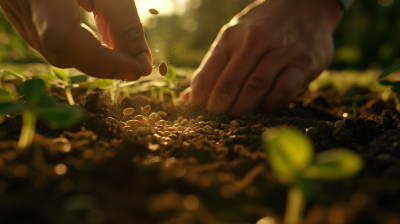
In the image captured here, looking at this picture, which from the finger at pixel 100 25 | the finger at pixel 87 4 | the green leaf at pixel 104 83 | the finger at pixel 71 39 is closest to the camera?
the finger at pixel 71 39

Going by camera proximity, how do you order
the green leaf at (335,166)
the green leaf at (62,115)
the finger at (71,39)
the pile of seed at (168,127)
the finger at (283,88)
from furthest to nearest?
the finger at (283,88), the pile of seed at (168,127), the finger at (71,39), the green leaf at (62,115), the green leaf at (335,166)

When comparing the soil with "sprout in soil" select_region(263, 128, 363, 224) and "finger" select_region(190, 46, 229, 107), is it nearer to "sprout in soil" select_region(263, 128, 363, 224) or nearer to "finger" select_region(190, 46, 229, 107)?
"sprout in soil" select_region(263, 128, 363, 224)

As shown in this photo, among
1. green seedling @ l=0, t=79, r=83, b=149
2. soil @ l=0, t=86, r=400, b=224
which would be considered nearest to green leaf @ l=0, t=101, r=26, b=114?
green seedling @ l=0, t=79, r=83, b=149

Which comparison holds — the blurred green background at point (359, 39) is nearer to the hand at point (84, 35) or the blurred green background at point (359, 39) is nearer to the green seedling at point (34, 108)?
the hand at point (84, 35)

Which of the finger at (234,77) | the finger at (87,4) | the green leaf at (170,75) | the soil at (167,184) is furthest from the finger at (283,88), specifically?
the finger at (87,4)

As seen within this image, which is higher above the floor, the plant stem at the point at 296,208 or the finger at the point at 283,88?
the finger at the point at 283,88
